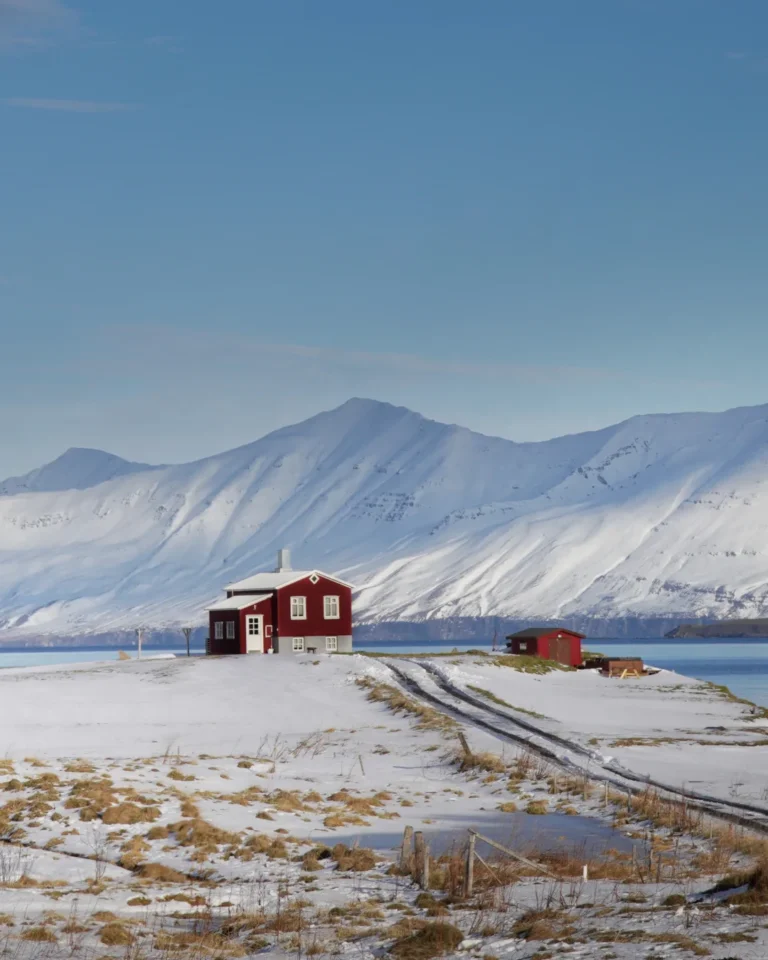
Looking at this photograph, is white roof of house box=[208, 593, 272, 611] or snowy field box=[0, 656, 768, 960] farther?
white roof of house box=[208, 593, 272, 611]

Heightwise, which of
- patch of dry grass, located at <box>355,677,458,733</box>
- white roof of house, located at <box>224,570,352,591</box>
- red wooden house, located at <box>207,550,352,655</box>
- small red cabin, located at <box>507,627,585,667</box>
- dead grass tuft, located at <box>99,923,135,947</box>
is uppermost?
white roof of house, located at <box>224,570,352,591</box>

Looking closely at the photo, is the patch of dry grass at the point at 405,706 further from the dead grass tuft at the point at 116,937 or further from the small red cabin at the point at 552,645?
the small red cabin at the point at 552,645

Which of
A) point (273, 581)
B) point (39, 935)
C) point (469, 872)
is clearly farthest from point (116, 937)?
point (273, 581)

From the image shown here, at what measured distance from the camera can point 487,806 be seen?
36.1 m

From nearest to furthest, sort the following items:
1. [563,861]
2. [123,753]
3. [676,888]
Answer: [676,888]
[563,861]
[123,753]

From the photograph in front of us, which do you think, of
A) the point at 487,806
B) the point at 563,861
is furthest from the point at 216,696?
the point at 563,861

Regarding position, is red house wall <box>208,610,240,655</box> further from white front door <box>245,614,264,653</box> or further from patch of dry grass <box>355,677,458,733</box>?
patch of dry grass <box>355,677,458,733</box>

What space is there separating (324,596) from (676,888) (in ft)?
272

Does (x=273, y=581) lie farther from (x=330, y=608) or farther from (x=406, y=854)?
(x=406, y=854)

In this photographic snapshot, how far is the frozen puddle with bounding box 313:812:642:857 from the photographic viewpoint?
2907cm

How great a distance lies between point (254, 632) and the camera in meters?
104

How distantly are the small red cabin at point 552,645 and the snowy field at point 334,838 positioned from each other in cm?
4829

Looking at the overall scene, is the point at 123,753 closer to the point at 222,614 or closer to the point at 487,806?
the point at 487,806

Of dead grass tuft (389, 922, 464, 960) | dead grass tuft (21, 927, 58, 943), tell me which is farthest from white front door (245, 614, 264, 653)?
dead grass tuft (389, 922, 464, 960)
